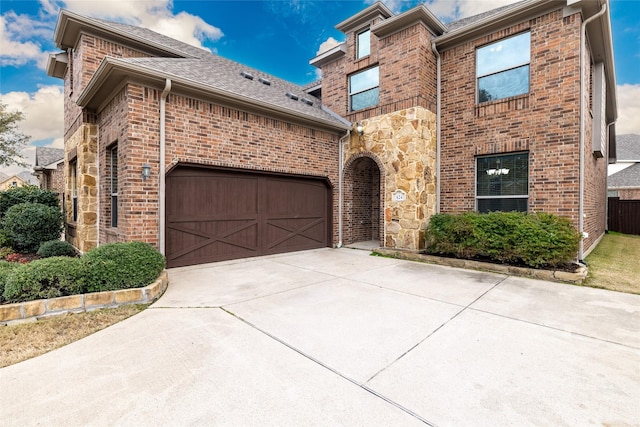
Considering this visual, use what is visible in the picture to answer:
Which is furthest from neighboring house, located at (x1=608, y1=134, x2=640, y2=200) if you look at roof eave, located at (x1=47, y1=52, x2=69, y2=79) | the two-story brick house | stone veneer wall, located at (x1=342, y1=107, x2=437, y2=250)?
roof eave, located at (x1=47, y1=52, x2=69, y2=79)

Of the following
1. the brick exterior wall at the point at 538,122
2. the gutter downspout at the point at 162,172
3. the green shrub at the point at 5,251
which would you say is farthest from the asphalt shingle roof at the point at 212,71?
the green shrub at the point at 5,251

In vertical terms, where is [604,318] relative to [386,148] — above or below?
below

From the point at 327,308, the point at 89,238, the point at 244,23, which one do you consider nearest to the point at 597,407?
the point at 327,308

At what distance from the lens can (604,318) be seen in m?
3.78

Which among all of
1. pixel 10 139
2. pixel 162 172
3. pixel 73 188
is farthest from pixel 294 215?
pixel 10 139

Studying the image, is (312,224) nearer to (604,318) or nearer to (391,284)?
(391,284)

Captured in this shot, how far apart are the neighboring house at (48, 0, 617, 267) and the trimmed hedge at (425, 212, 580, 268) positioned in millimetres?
859

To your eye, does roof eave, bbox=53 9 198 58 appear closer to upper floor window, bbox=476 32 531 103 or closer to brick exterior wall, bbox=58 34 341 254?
brick exterior wall, bbox=58 34 341 254

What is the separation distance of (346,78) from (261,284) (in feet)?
26.5

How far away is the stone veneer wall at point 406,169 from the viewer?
8.19m

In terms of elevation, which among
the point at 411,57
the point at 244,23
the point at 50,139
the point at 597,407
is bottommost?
the point at 597,407

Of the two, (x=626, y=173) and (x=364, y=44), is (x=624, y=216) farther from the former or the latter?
(x=364, y=44)

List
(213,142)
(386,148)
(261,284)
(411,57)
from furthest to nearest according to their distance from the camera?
(386,148), (411,57), (213,142), (261,284)

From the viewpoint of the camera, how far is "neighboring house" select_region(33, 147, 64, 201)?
16.6 m
